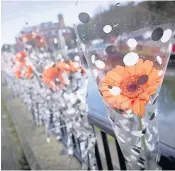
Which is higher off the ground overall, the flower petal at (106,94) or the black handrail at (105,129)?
the flower petal at (106,94)

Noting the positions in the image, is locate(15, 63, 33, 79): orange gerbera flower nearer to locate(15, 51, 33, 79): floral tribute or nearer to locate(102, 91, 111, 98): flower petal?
locate(15, 51, 33, 79): floral tribute

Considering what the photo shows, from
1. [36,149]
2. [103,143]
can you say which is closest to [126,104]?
[103,143]

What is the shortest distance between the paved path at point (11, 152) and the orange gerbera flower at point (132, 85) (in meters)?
1.72

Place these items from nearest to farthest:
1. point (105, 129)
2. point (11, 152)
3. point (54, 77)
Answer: point (105, 129), point (54, 77), point (11, 152)

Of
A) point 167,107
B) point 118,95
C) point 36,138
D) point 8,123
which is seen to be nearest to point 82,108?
point 167,107

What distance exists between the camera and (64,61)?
1.70 m

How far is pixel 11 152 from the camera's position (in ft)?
8.86

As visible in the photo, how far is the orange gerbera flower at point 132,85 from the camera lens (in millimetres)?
644

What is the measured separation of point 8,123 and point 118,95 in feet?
11.4

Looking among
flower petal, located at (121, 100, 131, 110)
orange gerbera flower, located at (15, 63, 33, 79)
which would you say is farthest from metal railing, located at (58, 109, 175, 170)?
orange gerbera flower, located at (15, 63, 33, 79)

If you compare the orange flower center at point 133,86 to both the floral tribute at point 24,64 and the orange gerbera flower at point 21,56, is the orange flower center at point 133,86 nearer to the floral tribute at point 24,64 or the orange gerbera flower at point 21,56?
the floral tribute at point 24,64

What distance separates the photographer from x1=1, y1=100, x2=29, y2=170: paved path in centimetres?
230

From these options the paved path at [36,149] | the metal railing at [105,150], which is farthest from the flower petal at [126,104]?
the paved path at [36,149]

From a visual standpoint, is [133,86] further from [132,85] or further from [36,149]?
[36,149]
